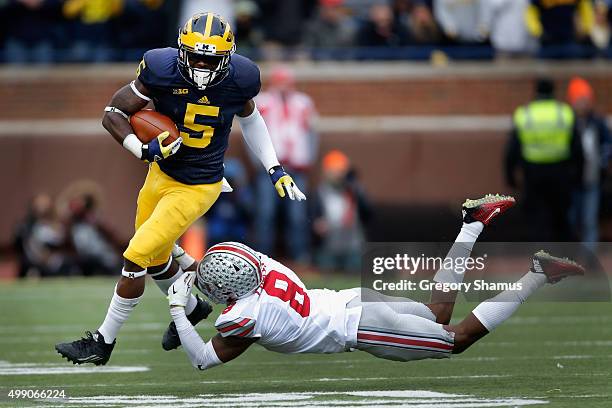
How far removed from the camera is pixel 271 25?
15781 mm

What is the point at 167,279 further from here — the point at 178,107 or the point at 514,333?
the point at 514,333

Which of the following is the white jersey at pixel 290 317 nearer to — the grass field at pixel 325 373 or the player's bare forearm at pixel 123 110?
the grass field at pixel 325 373

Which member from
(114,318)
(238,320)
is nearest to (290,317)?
(238,320)


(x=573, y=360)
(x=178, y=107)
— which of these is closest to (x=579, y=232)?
(x=573, y=360)

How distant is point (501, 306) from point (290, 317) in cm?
104

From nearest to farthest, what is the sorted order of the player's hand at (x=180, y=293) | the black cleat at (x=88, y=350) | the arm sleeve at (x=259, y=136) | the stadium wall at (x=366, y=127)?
the player's hand at (x=180, y=293) → the black cleat at (x=88, y=350) → the arm sleeve at (x=259, y=136) → the stadium wall at (x=366, y=127)

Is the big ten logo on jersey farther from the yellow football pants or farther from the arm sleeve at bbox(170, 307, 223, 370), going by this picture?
the yellow football pants

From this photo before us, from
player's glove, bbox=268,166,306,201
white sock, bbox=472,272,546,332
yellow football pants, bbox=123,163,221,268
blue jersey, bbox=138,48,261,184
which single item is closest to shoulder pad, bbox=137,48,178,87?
blue jersey, bbox=138,48,261,184

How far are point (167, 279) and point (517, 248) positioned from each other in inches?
203

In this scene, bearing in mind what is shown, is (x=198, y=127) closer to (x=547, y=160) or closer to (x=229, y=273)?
(x=229, y=273)

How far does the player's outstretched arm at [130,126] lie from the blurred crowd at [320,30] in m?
7.32

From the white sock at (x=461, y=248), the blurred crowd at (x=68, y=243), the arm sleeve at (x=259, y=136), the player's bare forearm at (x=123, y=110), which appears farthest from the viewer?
the blurred crowd at (x=68, y=243)

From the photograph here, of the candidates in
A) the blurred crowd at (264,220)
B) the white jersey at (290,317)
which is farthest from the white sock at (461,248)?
the blurred crowd at (264,220)

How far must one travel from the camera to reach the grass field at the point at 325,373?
264 inches
